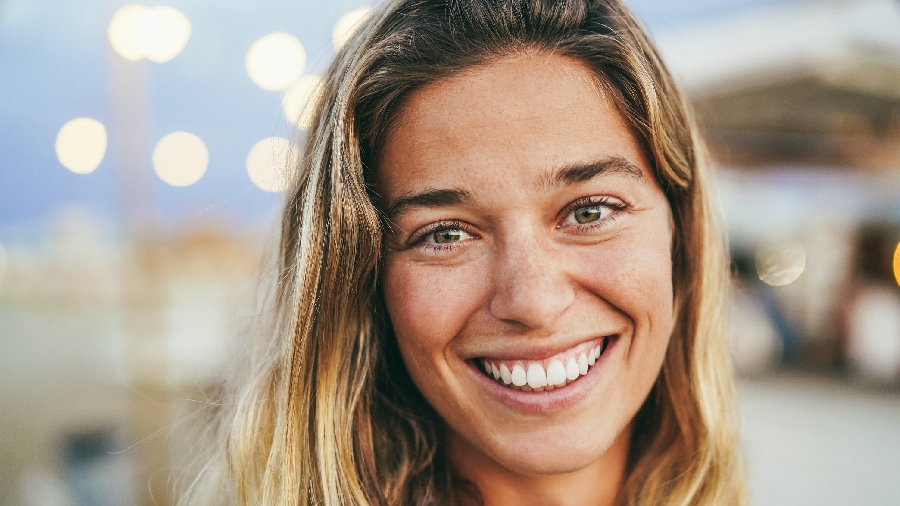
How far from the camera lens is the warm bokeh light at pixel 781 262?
8172 millimetres

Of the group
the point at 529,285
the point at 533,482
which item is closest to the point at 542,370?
the point at 529,285

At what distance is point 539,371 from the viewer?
129cm

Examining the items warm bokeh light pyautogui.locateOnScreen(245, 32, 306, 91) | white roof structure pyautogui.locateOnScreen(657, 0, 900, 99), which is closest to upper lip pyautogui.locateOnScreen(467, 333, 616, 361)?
warm bokeh light pyautogui.locateOnScreen(245, 32, 306, 91)

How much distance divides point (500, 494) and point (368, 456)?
0.30m

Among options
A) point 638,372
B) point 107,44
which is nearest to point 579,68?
point 638,372

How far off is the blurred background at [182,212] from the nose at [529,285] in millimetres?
2071

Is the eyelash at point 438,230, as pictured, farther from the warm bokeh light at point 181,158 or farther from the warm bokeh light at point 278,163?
the warm bokeh light at point 181,158

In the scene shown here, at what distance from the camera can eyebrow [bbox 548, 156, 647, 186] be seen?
1.26 m

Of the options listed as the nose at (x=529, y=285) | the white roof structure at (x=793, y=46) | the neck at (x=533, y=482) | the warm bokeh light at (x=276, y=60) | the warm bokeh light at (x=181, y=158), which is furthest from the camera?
the white roof structure at (x=793, y=46)

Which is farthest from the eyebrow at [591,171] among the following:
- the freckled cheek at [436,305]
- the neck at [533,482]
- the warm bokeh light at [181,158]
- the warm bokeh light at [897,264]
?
the warm bokeh light at [897,264]

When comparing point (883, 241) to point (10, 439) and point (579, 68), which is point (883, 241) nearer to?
point (579, 68)

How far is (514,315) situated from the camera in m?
1.23

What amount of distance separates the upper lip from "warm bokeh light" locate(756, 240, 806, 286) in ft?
25.1

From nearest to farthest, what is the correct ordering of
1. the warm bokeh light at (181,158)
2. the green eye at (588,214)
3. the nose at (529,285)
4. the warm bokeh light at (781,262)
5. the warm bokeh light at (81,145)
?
the nose at (529,285)
the green eye at (588,214)
the warm bokeh light at (81,145)
the warm bokeh light at (181,158)
the warm bokeh light at (781,262)
